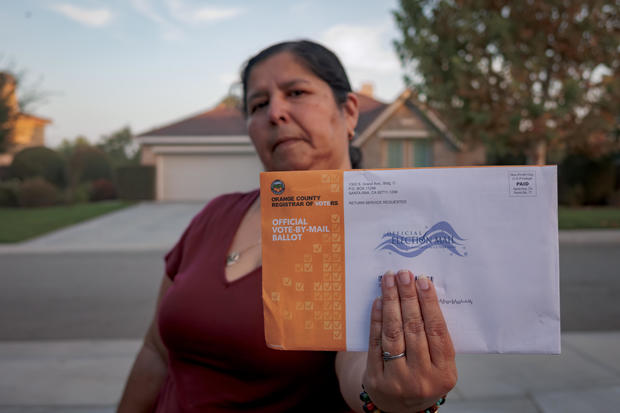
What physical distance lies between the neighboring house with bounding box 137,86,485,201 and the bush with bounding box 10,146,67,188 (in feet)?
14.1

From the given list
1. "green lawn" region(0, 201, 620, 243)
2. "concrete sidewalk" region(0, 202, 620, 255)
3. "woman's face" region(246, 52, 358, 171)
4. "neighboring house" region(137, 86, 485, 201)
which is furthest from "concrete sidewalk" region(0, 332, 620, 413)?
"neighboring house" region(137, 86, 485, 201)

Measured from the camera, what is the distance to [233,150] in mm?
21391

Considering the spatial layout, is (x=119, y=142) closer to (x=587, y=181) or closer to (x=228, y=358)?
(x=587, y=181)

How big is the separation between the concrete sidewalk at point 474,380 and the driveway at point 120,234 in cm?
678

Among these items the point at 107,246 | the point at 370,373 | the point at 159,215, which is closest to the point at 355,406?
the point at 370,373

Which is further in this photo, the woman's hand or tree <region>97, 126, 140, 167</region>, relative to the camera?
tree <region>97, 126, 140, 167</region>

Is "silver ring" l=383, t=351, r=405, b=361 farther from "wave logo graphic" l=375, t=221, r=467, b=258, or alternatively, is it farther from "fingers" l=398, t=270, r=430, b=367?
"wave logo graphic" l=375, t=221, r=467, b=258

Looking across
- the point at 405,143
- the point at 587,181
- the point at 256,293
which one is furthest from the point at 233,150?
the point at 256,293

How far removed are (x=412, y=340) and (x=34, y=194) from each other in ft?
71.3

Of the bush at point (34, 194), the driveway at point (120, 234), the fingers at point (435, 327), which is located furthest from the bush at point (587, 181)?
the bush at point (34, 194)

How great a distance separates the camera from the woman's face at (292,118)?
1313 mm

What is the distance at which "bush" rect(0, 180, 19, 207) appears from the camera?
63.5 feet

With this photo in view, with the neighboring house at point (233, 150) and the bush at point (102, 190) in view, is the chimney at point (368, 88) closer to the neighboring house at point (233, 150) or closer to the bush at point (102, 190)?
the neighboring house at point (233, 150)

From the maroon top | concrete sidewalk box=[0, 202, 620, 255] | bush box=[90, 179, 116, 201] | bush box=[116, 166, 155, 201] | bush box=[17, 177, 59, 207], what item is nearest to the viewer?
the maroon top
